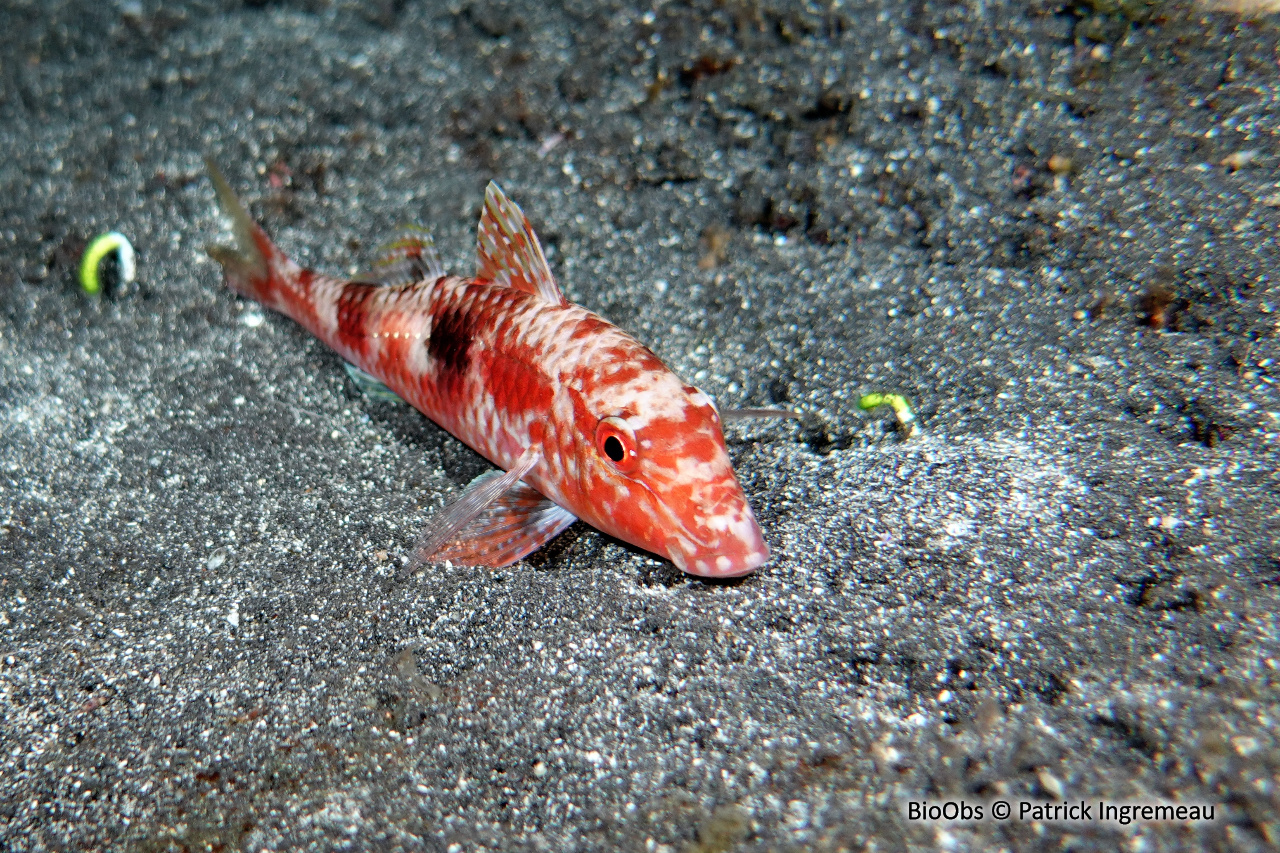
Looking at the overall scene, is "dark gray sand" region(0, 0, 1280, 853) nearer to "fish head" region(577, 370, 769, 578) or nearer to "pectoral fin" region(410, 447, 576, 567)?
"pectoral fin" region(410, 447, 576, 567)

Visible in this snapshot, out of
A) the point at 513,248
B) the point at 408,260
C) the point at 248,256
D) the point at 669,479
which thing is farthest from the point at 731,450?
the point at 248,256

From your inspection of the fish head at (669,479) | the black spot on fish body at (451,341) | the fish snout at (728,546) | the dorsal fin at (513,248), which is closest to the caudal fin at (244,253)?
the black spot on fish body at (451,341)

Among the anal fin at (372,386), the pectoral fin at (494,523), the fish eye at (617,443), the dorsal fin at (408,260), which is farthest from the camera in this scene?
the anal fin at (372,386)

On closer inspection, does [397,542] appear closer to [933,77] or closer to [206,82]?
[933,77]

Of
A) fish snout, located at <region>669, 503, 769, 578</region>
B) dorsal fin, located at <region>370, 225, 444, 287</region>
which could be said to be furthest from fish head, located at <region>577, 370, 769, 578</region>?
dorsal fin, located at <region>370, 225, 444, 287</region>

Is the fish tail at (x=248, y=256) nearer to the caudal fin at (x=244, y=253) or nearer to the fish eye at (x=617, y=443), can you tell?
the caudal fin at (x=244, y=253)
